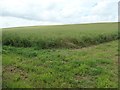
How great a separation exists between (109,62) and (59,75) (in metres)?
3.17

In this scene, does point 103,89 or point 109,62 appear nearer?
point 103,89

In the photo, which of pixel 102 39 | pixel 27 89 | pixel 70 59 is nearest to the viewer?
pixel 27 89

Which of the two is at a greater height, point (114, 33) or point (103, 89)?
point (114, 33)

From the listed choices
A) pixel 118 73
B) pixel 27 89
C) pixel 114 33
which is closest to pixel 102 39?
pixel 114 33

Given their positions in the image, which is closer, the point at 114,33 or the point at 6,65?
the point at 6,65

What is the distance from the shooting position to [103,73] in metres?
8.41

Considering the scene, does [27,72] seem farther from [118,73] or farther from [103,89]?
[118,73]

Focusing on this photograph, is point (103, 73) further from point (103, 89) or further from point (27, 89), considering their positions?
point (27, 89)

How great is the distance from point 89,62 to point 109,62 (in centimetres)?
101

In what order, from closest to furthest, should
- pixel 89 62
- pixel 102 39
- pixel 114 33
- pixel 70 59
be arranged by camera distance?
pixel 89 62 → pixel 70 59 → pixel 102 39 → pixel 114 33

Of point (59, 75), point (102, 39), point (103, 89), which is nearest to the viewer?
point (103, 89)

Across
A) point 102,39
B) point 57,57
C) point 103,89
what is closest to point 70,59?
point 57,57

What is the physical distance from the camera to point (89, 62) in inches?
385

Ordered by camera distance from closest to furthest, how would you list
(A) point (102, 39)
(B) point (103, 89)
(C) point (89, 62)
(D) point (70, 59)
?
(B) point (103, 89)
(C) point (89, 62)
(D) point (70, 59)
(A) point (102, 39)
